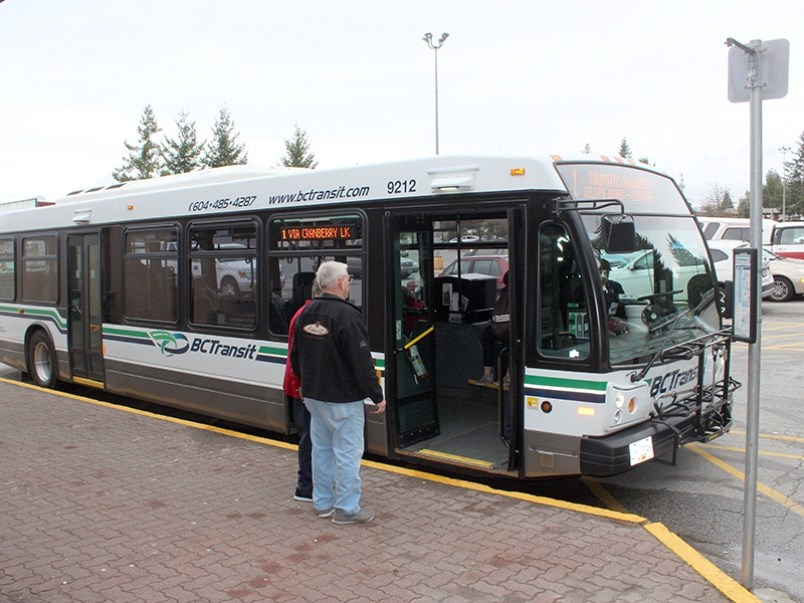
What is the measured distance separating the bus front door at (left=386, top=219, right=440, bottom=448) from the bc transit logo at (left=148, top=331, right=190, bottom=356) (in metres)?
2.91

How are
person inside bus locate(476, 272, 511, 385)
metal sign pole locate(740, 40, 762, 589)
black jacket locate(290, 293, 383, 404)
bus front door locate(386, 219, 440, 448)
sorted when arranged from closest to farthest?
metal sign pole locate(740, 40, 762, 589)
black jacket locate(290, 293, 383, 404)
bus front door locate(386, 219, 440, 448)
person inside bus locate(476, 272, 511, 385)

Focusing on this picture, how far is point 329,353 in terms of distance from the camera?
15.8 ft

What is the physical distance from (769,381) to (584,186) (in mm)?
6201

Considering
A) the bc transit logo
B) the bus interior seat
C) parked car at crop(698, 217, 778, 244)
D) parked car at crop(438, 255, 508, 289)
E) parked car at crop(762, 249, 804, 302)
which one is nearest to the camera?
the bus interior seat

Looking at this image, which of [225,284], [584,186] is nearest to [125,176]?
[225,284]

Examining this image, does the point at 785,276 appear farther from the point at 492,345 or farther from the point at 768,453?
the point at 492,345

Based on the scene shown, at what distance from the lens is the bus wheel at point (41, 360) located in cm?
1039

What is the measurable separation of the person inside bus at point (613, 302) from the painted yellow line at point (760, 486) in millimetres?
1902

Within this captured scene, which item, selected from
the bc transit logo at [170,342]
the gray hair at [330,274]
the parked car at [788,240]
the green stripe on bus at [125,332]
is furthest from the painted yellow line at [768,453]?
the parked car at [788,240]

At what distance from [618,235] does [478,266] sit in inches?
122

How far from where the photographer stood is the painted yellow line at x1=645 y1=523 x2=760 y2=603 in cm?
395

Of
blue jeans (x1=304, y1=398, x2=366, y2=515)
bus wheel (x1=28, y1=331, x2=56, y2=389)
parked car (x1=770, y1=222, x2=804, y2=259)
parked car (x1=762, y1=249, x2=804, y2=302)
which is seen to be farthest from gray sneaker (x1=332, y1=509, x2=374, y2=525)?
parked car (x1=770, y1=222, x2=804, y2=259)

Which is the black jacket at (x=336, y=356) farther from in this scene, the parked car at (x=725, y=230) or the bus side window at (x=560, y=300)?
the parked car at (x=725, y=230)

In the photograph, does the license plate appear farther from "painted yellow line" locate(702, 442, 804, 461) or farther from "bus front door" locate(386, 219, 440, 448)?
"painted yellow line" locate(702, 442, 804, 461)
